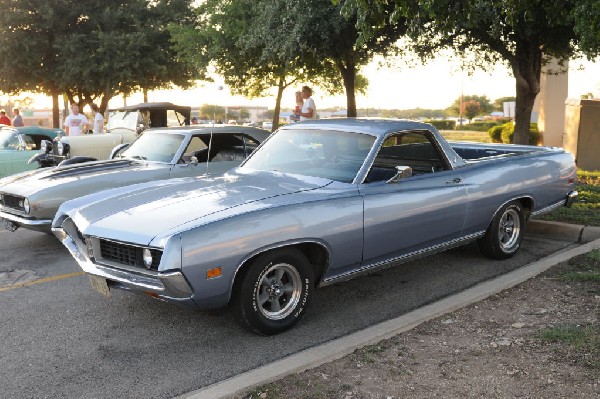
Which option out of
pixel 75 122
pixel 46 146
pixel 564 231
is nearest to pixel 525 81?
pixel 564 231

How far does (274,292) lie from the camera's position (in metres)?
4.20

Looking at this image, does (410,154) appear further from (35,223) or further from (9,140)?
(9,140)

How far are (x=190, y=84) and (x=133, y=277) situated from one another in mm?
29452

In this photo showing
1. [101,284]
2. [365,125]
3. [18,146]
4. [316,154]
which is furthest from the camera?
[18,146]

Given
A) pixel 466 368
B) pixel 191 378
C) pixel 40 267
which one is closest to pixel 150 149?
pixel 40 267

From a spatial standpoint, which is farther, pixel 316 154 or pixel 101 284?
pixel 316 154

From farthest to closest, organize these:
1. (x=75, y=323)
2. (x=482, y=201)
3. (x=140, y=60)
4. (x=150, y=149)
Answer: (x=140, y=60), (x=150, y=149), (x=482, y=201), (x=75, y=323)

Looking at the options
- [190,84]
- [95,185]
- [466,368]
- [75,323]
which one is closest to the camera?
[466,368]

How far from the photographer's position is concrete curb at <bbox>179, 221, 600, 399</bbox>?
3346 mm

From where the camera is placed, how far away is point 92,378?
11.9 feet

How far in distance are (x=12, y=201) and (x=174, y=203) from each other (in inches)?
137

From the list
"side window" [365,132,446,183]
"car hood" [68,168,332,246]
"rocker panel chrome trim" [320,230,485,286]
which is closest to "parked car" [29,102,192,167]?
"car hood" [68,168,332,246]

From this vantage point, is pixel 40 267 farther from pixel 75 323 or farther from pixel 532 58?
pixel 532 58

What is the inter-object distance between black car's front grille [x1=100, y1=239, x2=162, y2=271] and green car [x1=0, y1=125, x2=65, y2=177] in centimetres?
743
